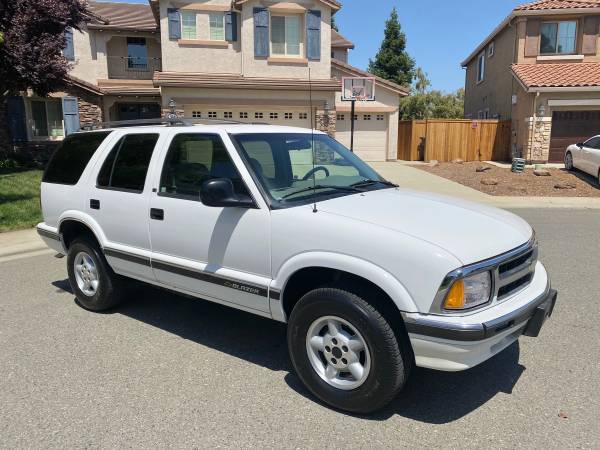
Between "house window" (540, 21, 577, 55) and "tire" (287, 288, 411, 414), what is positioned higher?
"house window" (540, 21, 577, 55)

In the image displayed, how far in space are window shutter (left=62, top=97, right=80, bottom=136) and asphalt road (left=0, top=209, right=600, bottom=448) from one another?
1812 cm

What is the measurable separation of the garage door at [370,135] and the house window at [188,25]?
7860 mm

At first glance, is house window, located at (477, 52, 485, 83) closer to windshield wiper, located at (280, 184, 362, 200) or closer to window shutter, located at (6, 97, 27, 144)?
window shutter, located at (6, 97, 27, 144)

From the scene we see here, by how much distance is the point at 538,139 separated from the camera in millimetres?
21578

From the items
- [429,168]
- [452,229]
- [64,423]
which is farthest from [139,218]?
[429,168]

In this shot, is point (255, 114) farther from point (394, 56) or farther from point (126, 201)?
point (394, 56)

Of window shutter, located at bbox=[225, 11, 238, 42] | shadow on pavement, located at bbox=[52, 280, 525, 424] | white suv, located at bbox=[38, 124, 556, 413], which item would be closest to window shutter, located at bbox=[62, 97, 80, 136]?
window shutter, located at bbox=[225, 11, 238, 42]

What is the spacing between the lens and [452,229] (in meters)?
3.24

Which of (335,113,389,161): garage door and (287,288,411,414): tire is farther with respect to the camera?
(335,113,389,161): garage door

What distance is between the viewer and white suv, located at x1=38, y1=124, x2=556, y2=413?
117 inches

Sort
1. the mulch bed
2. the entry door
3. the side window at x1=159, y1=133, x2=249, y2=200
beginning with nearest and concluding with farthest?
the entry door
the side window at x1=159, y1=133, x2=249, y2=200
the mulch bed

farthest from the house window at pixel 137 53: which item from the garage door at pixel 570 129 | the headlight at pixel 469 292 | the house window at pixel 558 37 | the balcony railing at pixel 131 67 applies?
the headlight at pixel 469 292

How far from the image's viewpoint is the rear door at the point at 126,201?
446 cm

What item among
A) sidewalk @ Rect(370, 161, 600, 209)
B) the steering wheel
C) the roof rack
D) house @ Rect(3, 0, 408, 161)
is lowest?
sidewalk @ Rect(370, 161, 600, 209)
